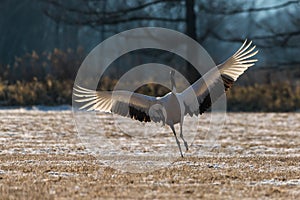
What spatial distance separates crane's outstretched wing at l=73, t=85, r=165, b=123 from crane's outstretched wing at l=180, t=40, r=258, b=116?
445 millimetres

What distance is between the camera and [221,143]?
12.1 metres

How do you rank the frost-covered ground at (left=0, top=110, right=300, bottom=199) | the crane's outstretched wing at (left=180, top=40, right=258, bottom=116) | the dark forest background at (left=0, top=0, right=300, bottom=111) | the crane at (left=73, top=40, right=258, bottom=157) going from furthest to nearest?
the dark forest background at (left=0, top=0, right=300, bottom=111), the crane's outstretched wing at (left=180, top=40, right=258, bottom=116), the crane at (left=73, top=40, right=258, bottom=157), the frost-covered ground at (left=0, top=110, right=300, bottom=199)

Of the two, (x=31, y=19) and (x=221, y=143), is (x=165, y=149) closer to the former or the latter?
(x=221, y=143)

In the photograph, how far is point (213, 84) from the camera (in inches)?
382

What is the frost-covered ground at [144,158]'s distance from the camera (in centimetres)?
638

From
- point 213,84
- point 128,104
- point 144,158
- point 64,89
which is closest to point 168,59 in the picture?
point 64,89

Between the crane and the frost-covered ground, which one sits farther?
the crane

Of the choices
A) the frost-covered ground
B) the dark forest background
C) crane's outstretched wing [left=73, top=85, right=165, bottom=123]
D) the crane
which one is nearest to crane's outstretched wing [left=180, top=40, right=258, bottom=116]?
the crane

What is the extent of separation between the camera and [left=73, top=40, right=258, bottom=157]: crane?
942 centimetres

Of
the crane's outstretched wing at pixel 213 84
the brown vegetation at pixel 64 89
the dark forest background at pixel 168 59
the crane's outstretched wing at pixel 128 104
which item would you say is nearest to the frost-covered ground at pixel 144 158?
the crane's outstretched wing at pixel 128 104

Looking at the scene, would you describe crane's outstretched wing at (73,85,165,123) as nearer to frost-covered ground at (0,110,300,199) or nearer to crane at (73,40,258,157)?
crane at (73,40,258,157)

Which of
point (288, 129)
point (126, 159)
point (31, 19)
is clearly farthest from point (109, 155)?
point (31, 19)

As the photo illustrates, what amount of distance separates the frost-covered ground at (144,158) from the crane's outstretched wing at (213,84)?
0.75 meters

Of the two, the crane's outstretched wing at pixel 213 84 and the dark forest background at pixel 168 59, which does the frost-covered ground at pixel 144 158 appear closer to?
the crane's outstretched wing at pixel 213 84
